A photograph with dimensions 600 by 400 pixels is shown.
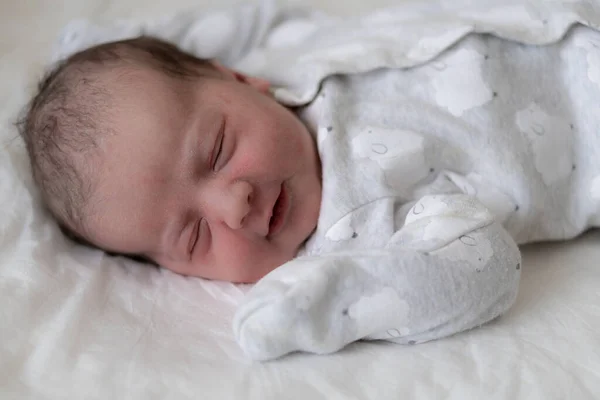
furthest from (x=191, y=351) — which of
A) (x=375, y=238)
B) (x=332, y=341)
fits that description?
(x=375, y=238)

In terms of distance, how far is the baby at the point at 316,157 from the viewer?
38.1 inches

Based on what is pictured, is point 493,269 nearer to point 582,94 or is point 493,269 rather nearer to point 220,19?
point 582,94

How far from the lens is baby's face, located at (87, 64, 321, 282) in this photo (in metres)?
0.96

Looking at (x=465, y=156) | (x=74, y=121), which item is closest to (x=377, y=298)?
(x=465, y=156)

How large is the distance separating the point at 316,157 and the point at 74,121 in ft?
1.23

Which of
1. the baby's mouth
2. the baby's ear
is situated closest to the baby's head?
the baby's mouth

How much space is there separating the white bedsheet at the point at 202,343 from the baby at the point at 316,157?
54mm

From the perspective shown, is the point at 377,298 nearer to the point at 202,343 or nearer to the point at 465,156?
the point at 202,343

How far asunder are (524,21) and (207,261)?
64 cm

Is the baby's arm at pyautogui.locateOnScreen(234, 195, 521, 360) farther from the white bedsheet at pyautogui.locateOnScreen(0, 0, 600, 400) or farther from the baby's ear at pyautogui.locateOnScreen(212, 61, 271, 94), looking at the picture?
the baby's ear at pyautogui.locateOnScreen(212, 61, 271, 94)

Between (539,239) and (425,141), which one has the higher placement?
(425,141)

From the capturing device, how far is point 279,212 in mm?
1000

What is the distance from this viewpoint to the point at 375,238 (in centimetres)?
95

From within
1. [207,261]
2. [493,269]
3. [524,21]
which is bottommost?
[207,261]
